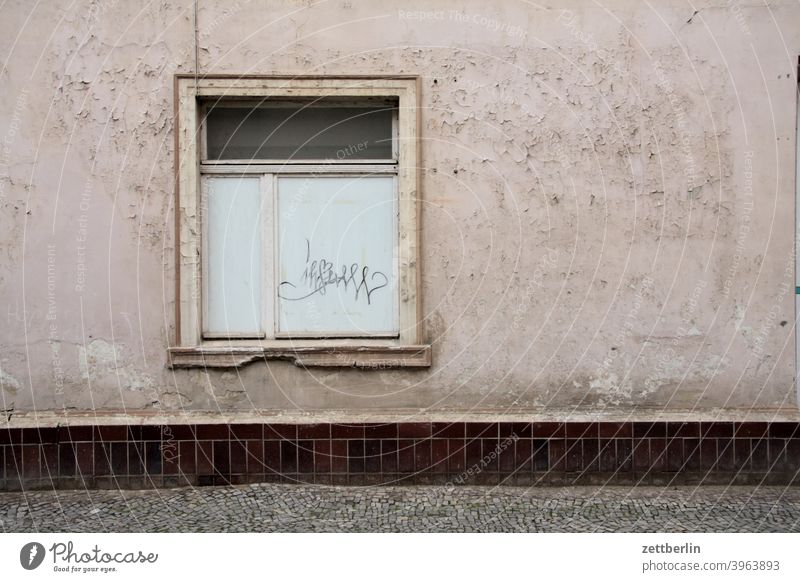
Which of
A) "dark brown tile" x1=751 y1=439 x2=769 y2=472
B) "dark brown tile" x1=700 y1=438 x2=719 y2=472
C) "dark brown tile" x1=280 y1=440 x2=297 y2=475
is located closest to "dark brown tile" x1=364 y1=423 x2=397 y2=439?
"dark brown tile" x1=280 y1=440 x2=297 y2=475

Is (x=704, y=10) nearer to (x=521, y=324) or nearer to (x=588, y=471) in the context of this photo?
(x=521, y=324)

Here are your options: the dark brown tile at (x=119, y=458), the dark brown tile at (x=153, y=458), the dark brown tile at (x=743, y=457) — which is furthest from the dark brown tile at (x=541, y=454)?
the dark brown tile at (x=119, y=458)

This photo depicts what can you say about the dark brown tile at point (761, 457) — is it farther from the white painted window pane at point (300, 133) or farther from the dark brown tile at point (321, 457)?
the white painted window pane at point (300, 133)

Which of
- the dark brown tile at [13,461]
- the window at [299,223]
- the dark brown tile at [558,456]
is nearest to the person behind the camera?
the dark brown tile at [13,461]

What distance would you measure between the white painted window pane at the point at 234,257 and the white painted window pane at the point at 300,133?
10.7 inches

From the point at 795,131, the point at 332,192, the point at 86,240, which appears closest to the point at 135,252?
the point at 86,240

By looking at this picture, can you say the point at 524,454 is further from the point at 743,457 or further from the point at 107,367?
the point at 107,367

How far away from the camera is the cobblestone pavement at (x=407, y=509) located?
634cm

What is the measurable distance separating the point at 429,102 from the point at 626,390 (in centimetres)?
265

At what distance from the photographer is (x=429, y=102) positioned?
721 cm

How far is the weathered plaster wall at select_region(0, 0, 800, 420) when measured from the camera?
282 inches

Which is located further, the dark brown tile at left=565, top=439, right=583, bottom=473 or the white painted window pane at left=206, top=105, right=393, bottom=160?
the white painted window pane at left=206, top=105, right=393, bottom=160

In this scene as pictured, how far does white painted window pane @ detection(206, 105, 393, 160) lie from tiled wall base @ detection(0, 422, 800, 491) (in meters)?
2.11

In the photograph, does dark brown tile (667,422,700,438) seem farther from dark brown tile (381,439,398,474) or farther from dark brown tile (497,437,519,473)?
dark brown tile (381,439,398,474)
